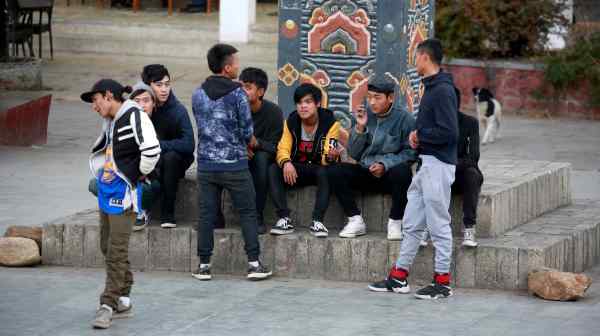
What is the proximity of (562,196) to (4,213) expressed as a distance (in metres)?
4.72

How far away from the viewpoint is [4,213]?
1121cm

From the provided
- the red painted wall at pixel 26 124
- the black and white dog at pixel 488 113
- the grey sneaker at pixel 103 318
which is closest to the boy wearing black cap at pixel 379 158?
the grey sneaker at pixel 103 318

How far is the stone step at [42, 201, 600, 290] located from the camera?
8633 mm

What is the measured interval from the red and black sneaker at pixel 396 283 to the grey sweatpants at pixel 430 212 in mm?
50

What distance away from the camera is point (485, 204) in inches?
350

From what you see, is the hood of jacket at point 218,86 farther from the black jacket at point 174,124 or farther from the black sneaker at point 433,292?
the black sneaker at point 433,292

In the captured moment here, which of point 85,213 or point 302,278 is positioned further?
point 85,213

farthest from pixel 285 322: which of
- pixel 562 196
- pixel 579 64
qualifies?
pixel 579 64

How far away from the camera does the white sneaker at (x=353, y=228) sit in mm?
9008

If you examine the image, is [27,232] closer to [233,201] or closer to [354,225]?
[233,201]

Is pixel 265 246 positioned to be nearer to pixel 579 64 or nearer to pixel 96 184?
pixel 96 184

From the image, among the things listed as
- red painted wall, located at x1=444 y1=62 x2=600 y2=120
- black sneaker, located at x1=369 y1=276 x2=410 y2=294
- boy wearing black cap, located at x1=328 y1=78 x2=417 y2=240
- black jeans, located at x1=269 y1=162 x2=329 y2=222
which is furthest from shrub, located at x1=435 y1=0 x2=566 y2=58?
black sneaker, located at x1=369 y1=276 x2=410 y2=294

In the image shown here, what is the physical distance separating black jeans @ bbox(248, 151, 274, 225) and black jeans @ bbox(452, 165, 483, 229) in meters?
1.40

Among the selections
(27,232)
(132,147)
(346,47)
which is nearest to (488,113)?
(346,47)
